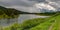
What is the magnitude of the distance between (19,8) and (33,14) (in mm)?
219

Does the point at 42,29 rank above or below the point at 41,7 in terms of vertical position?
below

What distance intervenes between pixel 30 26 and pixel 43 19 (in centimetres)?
21

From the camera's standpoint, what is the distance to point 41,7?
203cm

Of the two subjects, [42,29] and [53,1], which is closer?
[42,29]

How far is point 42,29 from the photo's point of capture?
1912 mm

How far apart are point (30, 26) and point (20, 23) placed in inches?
5.8

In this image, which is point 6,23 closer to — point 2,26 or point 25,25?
point 2,26

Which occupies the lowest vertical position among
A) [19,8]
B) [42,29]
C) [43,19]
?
[42,29]

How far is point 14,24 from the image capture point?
1952 mm

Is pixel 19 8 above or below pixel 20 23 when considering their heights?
above

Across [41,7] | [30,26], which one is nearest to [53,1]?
[41,7]

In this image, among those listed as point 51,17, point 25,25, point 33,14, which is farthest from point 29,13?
point 51,17

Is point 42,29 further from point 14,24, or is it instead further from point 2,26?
point 2,26

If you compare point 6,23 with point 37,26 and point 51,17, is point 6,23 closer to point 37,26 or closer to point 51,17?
point 37,26
